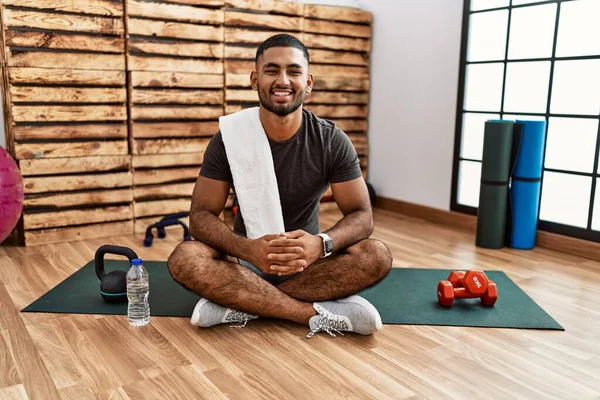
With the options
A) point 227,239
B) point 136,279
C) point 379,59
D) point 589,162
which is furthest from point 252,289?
point 379,59

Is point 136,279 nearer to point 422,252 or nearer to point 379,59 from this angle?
point 422,252

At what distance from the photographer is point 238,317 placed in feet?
7.12

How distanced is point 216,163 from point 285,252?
519 millimetres

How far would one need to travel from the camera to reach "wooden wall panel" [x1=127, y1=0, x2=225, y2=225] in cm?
359

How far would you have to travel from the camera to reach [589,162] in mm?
3266

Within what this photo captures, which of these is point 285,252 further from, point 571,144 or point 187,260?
point 571,144

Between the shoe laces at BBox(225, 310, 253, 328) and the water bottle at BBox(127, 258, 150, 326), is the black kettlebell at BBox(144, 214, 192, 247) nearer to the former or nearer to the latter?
the water bottle at BBox(127, 258, 150, 326)

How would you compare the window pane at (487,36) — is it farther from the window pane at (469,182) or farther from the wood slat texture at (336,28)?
the wood slat texture at (336,28)

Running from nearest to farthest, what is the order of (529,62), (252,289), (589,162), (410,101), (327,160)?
(252,289) < (327,160) < (589,162) < (529,62) < (410,101)

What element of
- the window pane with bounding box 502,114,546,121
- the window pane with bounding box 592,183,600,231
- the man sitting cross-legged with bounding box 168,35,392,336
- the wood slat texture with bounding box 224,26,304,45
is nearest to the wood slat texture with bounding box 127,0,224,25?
the wood slat texture with bounding box 224,26,304,45

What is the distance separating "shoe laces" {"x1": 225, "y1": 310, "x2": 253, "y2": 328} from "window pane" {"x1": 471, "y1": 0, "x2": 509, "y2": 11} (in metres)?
2.75

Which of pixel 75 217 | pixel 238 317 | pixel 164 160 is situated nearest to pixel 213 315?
pixel 238 317

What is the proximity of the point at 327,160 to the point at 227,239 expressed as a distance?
50 centimetres

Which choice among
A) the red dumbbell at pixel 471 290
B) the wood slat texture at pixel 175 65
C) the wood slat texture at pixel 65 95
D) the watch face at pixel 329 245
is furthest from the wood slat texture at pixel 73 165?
the red dumbbell at pixel 471 290
